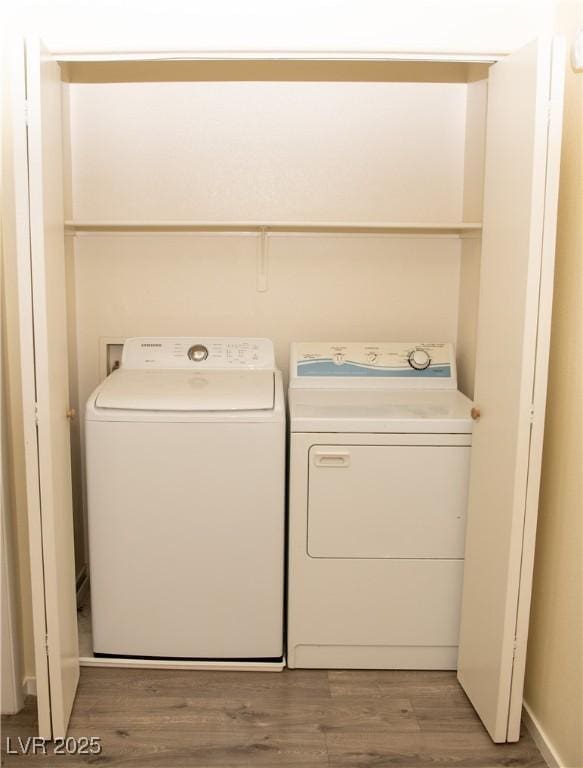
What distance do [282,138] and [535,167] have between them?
1270mm

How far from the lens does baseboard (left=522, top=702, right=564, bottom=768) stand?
6.83ft

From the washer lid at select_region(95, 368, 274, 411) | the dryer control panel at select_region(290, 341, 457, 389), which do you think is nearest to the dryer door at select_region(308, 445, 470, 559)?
the washer lid at select_region(95, 368, 274, 411)

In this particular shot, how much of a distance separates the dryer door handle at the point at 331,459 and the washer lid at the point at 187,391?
23cm

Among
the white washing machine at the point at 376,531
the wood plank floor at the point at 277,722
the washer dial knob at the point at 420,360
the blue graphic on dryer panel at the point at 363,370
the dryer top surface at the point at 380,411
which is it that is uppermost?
the washer dial knob at the point at 420,360

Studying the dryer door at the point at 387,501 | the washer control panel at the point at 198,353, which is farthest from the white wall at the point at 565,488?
the washer control panel at the point at 198,353

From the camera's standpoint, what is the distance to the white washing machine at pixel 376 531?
7.96ft

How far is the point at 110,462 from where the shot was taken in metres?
2.43

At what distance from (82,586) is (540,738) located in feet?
5.97

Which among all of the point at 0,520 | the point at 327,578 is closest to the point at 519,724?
the point at 327,578

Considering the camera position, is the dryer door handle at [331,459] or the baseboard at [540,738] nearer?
the baseboard at [540,738]

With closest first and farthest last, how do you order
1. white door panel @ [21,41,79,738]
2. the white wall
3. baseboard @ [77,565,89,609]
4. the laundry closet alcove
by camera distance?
white door panel @ [21,41,79,738], the white wall, the laundry closet alcove, baseboard @ [77,565,89,609]

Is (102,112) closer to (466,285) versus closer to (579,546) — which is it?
(466,285)

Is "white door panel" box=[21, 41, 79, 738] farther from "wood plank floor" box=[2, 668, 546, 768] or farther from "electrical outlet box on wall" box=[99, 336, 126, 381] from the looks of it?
"electrical outlet box on wall" box=[99, 336, 126, 381]

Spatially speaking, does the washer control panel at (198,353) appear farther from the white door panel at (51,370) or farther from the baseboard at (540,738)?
the baseboard at (540,738)
